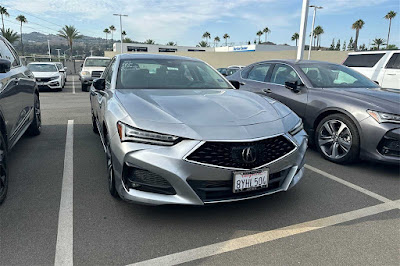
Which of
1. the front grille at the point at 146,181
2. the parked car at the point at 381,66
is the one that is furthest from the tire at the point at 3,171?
the parked car at the point at 381,66

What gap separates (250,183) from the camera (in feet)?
8.13

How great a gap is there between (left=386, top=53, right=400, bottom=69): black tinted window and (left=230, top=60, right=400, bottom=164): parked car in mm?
3961

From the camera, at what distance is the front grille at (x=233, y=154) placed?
7.68 feet

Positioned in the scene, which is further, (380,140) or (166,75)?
(166,75)

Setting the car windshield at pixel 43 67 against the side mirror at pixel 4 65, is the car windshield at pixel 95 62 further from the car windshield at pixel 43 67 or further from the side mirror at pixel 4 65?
the side mirror at pixel 4 65

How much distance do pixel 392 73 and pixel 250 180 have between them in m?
7.80

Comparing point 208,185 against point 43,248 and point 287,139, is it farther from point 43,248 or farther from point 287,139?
point 43,248

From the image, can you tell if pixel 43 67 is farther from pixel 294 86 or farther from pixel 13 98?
pixel 294 86

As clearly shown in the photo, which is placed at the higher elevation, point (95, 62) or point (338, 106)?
point (95, 62)

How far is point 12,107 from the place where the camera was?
12.1 ft

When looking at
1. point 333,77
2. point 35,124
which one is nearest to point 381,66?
point 333,77

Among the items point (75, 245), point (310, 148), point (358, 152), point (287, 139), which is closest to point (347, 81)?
point (310, 148)

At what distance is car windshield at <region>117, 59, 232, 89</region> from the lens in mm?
3676

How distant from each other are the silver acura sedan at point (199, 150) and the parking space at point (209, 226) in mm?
290
